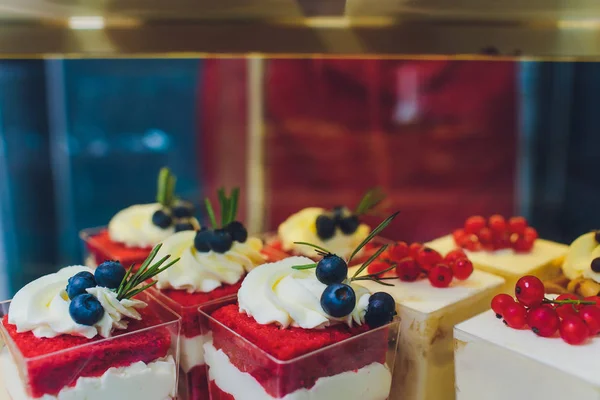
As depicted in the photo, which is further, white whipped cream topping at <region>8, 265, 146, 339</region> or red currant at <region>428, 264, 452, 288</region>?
red currant at <region>428, 264, 452, 288</region>

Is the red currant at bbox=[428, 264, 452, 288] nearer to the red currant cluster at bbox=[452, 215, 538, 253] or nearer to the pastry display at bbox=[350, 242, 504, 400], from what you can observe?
the pastry display at bbox=[350, 242, 504, 400]

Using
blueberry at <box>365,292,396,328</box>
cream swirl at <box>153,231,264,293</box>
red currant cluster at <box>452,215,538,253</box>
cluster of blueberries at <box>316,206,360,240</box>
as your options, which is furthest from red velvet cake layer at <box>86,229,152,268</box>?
red currant cluster at <box>452,215,538,253</box>

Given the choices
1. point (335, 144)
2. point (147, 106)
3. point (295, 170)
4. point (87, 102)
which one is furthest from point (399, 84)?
point (87, 102)

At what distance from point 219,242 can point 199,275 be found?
0.32 ft

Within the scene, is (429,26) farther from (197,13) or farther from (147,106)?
(147,106)

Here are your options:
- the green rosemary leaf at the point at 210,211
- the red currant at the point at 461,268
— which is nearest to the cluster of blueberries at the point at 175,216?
the green rosemary leaf at the point at 210,211

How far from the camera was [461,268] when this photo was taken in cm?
142

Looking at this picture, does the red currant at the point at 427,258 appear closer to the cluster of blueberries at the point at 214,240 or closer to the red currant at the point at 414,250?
the red currant at the point at 414,250

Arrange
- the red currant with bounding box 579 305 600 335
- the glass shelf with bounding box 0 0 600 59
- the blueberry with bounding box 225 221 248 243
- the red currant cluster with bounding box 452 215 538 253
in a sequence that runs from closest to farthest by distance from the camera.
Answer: the red currant with bounding box 579 305 600 335 → the glass shelf with bounding box 0 0 600 59 → the blueberry with bounding box 225 221 248 243 → the red currant cluster with bounding box 452 215 538 253

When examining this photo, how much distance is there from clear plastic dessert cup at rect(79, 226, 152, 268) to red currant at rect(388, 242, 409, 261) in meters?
0.76

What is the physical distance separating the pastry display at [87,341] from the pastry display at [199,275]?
0.11 meters

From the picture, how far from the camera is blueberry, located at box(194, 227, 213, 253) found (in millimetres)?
1468

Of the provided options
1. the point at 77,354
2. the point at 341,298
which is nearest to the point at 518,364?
the point at 341,298

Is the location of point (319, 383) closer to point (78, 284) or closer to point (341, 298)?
point (341, 298)
